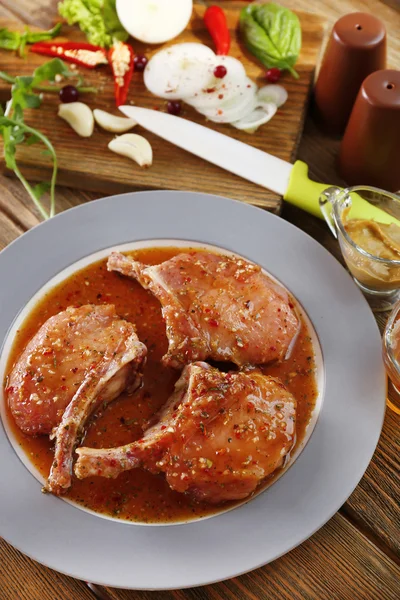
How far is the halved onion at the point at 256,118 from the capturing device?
3.81 metres

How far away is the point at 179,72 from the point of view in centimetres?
387

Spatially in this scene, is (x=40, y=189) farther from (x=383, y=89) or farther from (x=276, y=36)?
(x=383, y=89)

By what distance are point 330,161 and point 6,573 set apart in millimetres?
2836

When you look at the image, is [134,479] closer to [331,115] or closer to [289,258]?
[289,258]

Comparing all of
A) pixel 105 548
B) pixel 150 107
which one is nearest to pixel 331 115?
pixel 150 107

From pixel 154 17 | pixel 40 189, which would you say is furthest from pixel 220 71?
pixel 40 189

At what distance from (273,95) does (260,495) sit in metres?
2.44

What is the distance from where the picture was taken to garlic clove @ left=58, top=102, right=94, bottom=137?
3781 mm

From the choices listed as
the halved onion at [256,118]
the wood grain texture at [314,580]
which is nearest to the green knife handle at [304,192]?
the halved onion at [256,118]

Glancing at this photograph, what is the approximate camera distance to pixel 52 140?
150 inches

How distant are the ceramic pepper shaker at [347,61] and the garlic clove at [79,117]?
4.60 ft

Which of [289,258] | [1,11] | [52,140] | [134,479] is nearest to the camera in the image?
[134,479]

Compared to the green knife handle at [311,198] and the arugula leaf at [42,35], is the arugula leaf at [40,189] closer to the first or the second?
the arugula leaf at [42,35]

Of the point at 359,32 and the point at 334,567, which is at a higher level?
the point at 359,32
